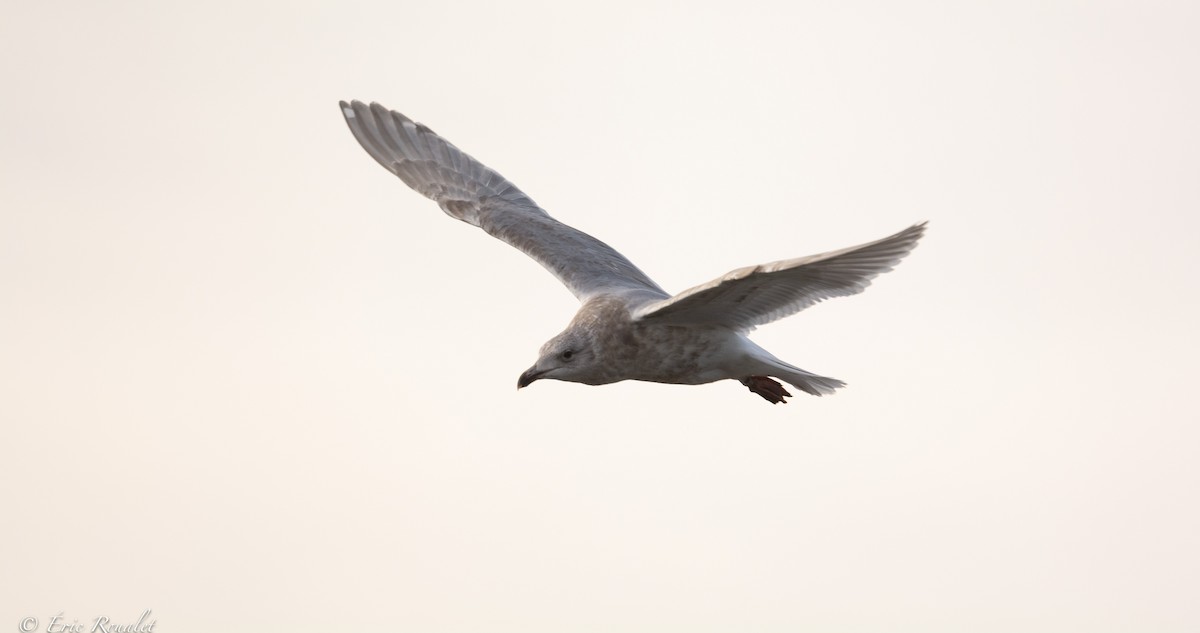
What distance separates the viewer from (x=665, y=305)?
13484 millimetres

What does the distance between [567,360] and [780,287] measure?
247cm

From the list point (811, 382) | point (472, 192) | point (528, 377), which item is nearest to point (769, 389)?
point (811, 382)

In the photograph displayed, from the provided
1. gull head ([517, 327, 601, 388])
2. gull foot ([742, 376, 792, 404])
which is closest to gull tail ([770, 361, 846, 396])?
gull foot ([742, 376, 792, 404])

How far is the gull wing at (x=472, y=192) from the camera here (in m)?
17.8

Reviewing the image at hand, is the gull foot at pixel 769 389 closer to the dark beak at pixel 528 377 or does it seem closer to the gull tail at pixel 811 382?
the gull tail at pixel 811 382

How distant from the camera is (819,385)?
1588cm

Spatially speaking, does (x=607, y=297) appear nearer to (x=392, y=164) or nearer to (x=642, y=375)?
(x=642, y=375)

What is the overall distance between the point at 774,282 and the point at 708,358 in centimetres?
168

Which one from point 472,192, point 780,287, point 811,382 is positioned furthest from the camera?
point 472,192

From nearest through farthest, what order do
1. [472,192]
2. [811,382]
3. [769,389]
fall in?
[811,382], [769,389], [472,192]

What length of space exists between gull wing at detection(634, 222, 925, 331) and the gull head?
0.72 m

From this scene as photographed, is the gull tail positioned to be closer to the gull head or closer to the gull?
the gull

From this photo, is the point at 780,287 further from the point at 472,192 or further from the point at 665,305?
the point at 472,192

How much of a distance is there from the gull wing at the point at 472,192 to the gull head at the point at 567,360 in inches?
98.5
